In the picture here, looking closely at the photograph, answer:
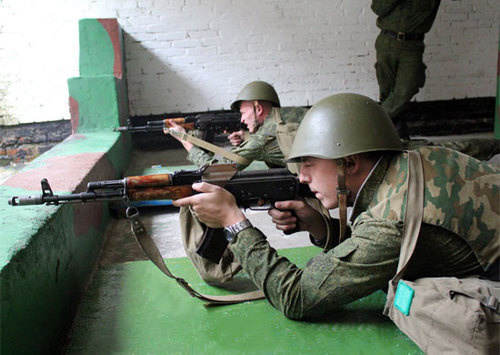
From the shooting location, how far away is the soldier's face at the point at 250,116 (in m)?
4.08

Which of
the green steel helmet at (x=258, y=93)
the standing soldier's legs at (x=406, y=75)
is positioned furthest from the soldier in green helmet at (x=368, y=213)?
the standing soldier's legs at (x=406, y=75)

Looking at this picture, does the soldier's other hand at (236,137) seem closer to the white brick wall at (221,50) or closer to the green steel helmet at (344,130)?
the white brick wall at (221,50)

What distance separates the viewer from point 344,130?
153cm

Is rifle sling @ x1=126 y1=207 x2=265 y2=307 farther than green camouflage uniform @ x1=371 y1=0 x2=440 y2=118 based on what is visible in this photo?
No

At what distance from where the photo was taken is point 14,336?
135 centimetres

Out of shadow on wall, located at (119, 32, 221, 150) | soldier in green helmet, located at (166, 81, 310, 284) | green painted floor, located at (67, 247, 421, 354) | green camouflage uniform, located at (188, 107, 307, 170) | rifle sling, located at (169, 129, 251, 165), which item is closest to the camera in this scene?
green painted floor, located at (67, 247, 421, 354)

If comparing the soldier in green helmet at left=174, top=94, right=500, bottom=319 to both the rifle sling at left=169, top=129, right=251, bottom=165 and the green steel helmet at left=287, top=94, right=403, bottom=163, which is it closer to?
the green steel helmet at left=287, top=94, right=403, bottom=163

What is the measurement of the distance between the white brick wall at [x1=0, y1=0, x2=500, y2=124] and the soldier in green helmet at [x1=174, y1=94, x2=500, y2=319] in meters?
5.17

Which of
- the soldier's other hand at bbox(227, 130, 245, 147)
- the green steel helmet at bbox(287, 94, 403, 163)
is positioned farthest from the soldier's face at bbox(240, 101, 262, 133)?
the green steel helmet at bbox(287, 94, 403, 163)

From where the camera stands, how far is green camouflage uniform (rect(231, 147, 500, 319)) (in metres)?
1.35

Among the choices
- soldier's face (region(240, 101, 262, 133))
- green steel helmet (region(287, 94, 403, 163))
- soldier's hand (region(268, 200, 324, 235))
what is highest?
green steel helmet (region(287, 94, 403, 163))

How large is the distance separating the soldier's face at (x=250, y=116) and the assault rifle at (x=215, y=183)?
7.11 ft

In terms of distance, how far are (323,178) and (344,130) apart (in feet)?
0.61

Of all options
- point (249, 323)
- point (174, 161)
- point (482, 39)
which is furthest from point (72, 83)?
point (482, 39)
